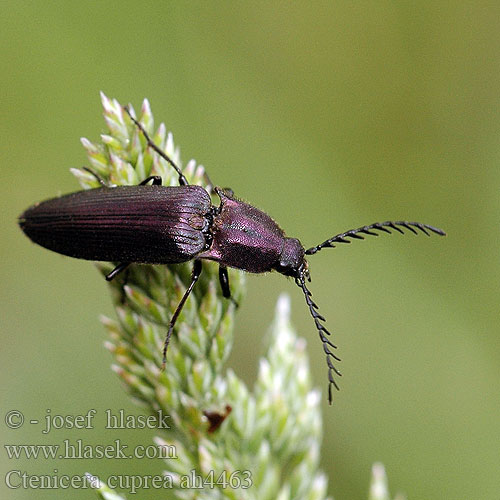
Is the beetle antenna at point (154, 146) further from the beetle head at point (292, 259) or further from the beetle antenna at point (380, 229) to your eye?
the beetle antenna at point (380, 229)

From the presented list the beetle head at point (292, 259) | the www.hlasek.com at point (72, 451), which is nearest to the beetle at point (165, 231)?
the beetle head at point (292, 259)

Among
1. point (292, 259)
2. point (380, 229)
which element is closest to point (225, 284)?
point (292, 259)

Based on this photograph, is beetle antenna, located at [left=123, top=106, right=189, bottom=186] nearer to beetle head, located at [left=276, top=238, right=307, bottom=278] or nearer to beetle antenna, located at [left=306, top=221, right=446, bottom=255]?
beetle head, located at [left=276, top=238, right=307, bottom=278]

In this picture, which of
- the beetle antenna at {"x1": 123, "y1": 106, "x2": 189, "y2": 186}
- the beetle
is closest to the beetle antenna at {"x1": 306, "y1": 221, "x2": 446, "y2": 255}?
the beetle

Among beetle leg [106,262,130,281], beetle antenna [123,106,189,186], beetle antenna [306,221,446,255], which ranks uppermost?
beetle antenna [123,106,189,186]

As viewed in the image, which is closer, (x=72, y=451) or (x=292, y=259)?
(x=292, y=259)

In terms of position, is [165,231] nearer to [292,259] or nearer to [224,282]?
[224,282]
